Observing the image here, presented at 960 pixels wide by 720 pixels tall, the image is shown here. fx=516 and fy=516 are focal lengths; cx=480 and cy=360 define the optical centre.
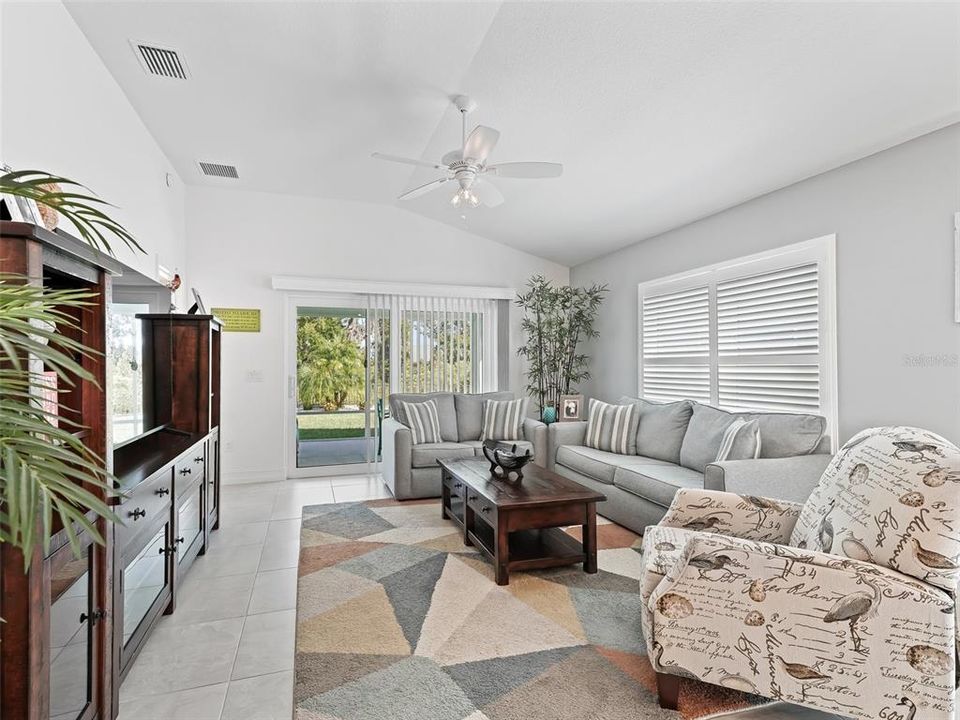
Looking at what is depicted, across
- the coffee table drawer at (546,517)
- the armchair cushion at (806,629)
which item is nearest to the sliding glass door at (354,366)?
the coffee table drawer at (546,517)

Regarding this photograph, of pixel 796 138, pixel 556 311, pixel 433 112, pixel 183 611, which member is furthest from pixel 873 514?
pixel 556 311

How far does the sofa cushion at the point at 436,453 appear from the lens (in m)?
4.50

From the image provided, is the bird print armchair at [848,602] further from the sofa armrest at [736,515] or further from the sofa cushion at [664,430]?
the sofa cushion at [664,430]

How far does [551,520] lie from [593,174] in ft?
8.46

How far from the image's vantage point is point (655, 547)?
2061 millimetres

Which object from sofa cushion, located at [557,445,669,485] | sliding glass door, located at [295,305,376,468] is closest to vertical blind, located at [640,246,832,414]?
sofa cushion, located at [557,445,669,485]

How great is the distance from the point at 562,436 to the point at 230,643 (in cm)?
318

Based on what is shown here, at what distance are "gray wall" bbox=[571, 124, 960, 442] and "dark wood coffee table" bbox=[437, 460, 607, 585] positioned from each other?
1.69m

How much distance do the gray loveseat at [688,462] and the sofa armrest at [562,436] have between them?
0.11 meters

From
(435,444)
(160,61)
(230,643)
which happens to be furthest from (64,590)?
(435,444)

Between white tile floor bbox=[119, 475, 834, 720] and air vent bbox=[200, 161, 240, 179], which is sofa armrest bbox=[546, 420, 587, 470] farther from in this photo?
air vent bbox=[200, 161, 240, 179]

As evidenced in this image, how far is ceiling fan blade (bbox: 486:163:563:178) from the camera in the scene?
2.91 metres

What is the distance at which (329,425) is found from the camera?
225 inches

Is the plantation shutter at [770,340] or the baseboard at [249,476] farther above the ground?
the plantation shutter at [770,340]
